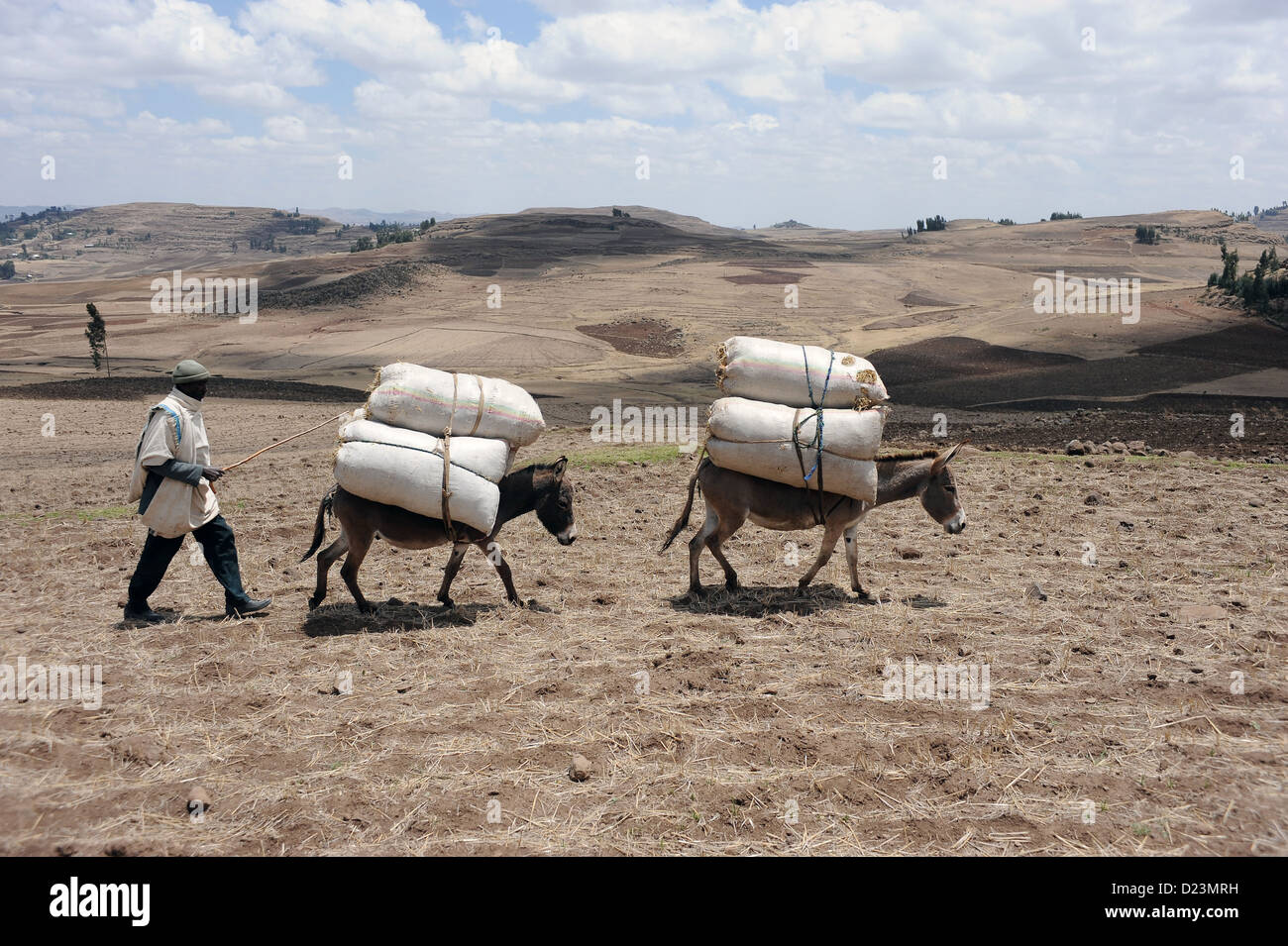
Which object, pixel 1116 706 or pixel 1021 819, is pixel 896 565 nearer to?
pixel 1116 706

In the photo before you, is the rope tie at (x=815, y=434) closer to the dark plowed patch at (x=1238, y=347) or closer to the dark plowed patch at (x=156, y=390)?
the dark plowed patch at (x=156, y=390)

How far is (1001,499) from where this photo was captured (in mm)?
15023

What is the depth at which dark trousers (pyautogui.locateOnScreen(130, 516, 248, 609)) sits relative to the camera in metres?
9.32

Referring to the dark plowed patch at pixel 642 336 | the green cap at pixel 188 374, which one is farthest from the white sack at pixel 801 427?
the dark plowed patch at pixel 642 336

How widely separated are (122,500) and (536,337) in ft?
104

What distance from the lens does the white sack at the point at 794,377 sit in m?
10.6

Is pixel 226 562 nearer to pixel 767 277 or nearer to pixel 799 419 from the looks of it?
pixel 799 419

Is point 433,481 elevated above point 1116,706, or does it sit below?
above

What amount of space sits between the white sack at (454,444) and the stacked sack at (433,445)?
0.01 meters

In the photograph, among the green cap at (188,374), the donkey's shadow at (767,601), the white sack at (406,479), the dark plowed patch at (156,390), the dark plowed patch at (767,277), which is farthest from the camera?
the dark plowed patch at (767,277)

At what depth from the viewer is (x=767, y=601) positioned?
1049 cm

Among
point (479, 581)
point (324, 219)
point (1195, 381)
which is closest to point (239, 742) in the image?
point (479, 581)

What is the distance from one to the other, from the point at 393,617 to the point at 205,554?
1.98m

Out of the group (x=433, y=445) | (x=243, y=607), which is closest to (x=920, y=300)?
(x=433, y=445)
